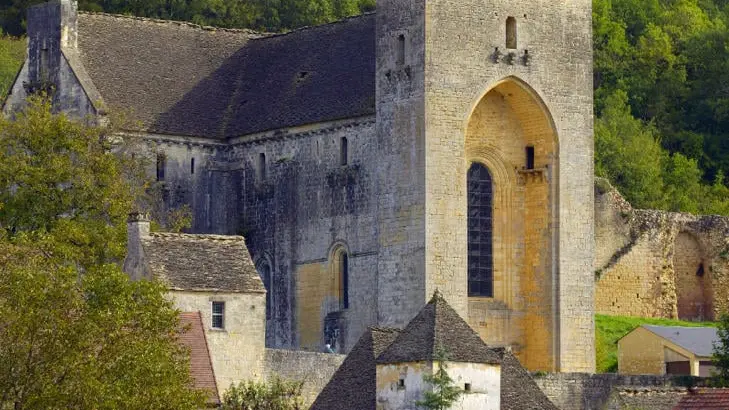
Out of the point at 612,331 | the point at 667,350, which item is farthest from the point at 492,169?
the point at 612,331

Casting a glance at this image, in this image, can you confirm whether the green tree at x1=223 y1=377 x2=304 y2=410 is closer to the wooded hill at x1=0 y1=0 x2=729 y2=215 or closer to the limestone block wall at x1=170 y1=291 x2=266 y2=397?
the limestone block wall at x1=170 y1=291 x2=266 y2=397

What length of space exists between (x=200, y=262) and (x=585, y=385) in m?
11.6

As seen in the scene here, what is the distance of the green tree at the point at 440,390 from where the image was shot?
64.2 m

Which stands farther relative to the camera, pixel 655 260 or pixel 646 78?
pixel 646 78

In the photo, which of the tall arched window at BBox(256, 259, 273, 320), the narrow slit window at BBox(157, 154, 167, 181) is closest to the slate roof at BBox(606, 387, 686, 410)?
the tall arched window at BBox(256, 259, 273, 320)

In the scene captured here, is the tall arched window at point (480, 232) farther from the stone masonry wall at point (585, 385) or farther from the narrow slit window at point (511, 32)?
the stone masonry wall at point (585, 385)

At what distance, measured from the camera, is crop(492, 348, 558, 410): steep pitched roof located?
226ft

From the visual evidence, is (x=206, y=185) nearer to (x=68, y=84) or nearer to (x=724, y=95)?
(x=68, y=84)

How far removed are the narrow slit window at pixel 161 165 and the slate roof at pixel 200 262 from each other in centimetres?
1243

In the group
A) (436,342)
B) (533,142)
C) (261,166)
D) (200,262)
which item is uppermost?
(533,142)

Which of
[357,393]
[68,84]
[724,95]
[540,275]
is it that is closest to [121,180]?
[68,84]

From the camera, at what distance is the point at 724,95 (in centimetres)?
12731

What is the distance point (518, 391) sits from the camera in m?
69.8

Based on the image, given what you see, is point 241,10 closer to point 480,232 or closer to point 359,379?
point 480,232
